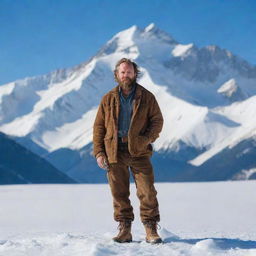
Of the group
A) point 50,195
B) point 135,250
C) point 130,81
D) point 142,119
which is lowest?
point 135,250

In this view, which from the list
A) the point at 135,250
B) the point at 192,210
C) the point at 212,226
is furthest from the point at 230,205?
the point at 135,250

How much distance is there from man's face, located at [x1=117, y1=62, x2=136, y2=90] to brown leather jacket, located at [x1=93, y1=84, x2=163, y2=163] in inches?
4.7

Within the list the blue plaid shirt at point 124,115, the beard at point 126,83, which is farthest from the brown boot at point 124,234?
the beard at point 126,83

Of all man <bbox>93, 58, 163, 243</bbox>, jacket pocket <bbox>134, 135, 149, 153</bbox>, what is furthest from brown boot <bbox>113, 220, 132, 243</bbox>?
jacket pocket <bbox>134, 135, 149, 153</bbox>

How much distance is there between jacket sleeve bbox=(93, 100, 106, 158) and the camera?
7.27 metres

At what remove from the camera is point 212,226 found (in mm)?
9609

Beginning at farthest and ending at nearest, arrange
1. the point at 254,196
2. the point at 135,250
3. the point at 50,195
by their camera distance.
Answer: the point at 50,195 → the point at 254,196 → the point at 135,250

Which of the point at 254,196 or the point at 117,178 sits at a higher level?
the point at 254,196

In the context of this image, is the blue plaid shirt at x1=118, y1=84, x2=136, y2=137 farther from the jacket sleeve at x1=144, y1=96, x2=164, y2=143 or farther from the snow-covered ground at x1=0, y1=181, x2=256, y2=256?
the snow-covered ground at x1=0, y1=181, x2=256, y2=256

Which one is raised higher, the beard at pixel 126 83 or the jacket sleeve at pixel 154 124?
the beard at pixel 126 83

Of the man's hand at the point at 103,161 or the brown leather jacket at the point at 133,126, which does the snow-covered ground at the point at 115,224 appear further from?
the brown leather jacket at the point at 133,126

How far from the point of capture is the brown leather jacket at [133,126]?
6.97 meters

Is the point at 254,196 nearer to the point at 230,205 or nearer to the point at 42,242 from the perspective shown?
the point at 230,205

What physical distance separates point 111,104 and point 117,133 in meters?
0.40
